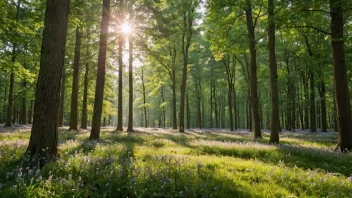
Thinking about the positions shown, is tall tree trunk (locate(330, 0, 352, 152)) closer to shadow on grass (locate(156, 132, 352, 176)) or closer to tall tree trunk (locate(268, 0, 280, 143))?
shadow on grass (locate(156, 132, 352, 176))

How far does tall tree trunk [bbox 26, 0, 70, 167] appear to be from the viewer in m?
5.86

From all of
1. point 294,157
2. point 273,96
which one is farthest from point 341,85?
point 294,157

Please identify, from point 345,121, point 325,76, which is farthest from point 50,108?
point 325,76

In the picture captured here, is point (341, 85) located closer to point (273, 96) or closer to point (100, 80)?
point (273, 96)

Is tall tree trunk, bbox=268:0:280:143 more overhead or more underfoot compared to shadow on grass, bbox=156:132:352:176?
more overhead

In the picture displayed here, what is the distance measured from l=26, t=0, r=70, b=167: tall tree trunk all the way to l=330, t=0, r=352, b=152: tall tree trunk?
1104 centimetres

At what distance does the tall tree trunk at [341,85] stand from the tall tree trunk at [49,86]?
11.0m

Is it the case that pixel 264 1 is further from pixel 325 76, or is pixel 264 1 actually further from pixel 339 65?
pixel 325 76

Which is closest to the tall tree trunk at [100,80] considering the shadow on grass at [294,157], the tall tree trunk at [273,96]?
the shadow on grass at [294,157]

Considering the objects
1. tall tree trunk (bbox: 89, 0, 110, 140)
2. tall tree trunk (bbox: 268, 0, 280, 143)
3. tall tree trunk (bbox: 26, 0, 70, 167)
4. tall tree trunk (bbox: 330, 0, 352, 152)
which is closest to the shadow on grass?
tall tree trunk (bbox: 330, 0, 352, 152)

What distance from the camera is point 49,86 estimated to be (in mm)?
5957

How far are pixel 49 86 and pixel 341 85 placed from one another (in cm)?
1194

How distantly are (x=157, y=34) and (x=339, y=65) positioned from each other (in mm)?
13211

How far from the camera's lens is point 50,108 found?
595 cm
